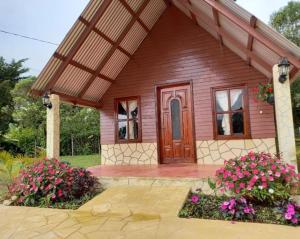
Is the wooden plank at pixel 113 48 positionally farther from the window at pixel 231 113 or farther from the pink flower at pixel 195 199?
the pink flower at pixel 195 199

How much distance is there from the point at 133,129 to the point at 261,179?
15.4ft

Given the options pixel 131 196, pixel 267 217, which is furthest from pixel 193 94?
pixel 267 217

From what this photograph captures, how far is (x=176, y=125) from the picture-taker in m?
7.23

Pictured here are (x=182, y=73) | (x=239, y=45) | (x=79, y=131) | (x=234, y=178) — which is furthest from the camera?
(x=79, y=131)

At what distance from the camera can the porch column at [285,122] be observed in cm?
411

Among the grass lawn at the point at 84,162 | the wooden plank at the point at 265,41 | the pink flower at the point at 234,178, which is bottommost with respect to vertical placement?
the grass lawn at the point at 84,162

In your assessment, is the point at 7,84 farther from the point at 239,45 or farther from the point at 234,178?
the point at 234,178

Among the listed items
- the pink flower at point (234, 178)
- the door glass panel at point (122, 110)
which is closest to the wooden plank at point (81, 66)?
the door glass panel at point (122, 110)

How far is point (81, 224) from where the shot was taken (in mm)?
3490

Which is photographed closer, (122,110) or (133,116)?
(133,116)

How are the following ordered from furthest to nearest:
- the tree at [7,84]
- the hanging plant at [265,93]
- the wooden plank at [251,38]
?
the tree at [7,84], the hanging plant at [265,93], the wooden plank at [251,38]

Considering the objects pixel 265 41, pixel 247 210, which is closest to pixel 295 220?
pixel 247 210

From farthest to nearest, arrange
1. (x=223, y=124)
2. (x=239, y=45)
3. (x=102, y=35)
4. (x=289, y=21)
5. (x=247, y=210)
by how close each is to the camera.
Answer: (x=289, y=21), (x=223, y=124), (x=102, y=35), (x=239, y=45), (x=247, y=210)

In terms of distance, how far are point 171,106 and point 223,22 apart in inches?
110
